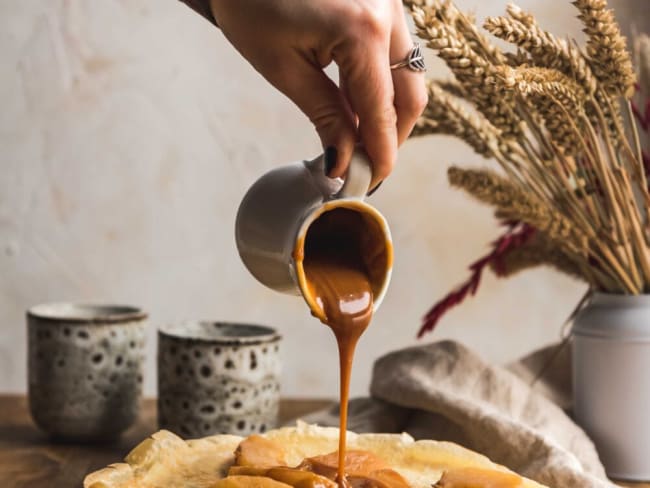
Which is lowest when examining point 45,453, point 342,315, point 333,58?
point 45,453

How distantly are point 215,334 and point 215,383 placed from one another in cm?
15

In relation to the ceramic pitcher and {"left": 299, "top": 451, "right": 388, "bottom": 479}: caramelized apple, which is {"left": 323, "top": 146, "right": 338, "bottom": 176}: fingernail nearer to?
the ceramic pitcher

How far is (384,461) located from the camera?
1029mm

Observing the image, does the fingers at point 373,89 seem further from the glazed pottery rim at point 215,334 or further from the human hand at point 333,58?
the glazed pottery rim at point 215,334

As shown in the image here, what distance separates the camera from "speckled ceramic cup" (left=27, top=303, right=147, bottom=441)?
1301 mm

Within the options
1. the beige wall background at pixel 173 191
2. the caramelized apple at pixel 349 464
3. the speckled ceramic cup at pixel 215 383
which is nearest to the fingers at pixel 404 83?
the caramelized apple at pixel 349 464

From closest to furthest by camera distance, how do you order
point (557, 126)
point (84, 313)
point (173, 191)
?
point (557, 126) → point (84, 313) → point (173, 191)

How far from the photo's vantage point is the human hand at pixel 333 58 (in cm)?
83

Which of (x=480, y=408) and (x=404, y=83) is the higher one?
Answer: (x=404, y=83)

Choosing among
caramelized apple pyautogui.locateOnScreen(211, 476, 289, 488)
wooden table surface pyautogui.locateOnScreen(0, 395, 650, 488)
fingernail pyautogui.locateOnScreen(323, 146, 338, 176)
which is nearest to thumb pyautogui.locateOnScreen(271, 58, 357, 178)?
fingernail pyautogui.locateOnScreen(323, 146, 338, 176)

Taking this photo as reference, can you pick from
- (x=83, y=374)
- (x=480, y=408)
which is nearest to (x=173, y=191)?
(x=83, y=374)

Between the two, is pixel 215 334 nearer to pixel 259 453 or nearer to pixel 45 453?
pixel 45 453

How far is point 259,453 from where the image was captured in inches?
38.7

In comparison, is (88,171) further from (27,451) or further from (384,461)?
(384,461)
